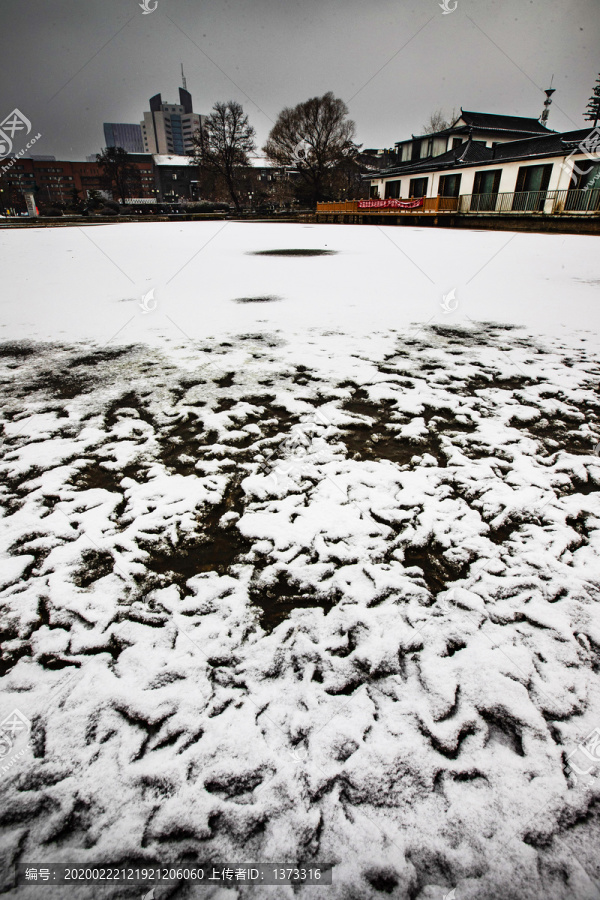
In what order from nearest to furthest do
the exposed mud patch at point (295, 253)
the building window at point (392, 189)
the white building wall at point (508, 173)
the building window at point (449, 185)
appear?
the exposed mud patch at point (295, 253) → the white building wall at point (508, 173) → the building window at point (449, 185) → the building window at point (392, 189)

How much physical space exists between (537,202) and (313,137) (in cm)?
3113

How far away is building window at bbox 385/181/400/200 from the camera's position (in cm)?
3359

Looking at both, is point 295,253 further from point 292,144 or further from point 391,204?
point 292,144

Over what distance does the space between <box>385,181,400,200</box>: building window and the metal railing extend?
443 inches

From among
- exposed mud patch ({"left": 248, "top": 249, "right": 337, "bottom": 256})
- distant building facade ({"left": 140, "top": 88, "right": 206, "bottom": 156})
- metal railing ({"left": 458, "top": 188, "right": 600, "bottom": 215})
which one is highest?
distant building facade ({"left": 140, "top": 88, "right": 206, "bottom": 156})

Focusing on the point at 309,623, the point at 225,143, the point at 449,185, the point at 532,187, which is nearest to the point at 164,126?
the point at 225,143

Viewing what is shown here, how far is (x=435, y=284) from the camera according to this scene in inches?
321

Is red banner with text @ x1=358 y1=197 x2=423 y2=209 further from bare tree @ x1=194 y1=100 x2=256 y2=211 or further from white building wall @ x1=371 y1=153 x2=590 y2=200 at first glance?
bare tree @ x1=194 y1=100 x2=256 y2=211

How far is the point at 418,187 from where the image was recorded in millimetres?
31109

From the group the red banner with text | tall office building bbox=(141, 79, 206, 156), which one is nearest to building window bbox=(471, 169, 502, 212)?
the red banner with text

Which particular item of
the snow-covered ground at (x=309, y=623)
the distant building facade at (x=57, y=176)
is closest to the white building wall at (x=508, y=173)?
the snow-covered ground at (x=309, y=623)

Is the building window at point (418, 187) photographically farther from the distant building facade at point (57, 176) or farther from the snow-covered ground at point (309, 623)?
the distant building facade at point (57, 176)

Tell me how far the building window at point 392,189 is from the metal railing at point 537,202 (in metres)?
11.2

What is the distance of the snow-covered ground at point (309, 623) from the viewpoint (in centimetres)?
117
